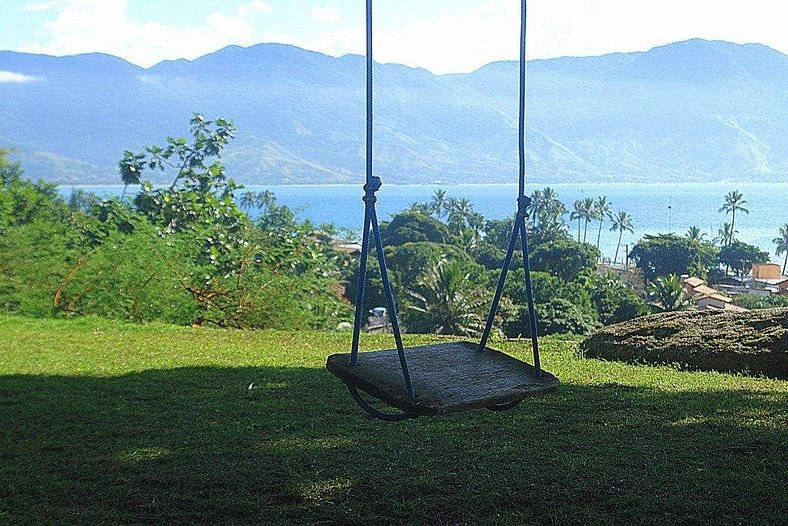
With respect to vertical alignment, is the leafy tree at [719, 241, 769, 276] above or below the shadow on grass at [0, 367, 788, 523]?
below

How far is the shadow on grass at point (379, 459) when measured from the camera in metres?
2.76

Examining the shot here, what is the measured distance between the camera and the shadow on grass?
2.76 m

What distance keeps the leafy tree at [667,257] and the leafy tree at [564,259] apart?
10.8m

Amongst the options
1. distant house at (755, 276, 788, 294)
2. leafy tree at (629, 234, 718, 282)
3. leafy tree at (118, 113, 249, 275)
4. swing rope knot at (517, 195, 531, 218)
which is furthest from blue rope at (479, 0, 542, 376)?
distant house at (755, 276, 788, 294)

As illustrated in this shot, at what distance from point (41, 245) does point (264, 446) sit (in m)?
6.50

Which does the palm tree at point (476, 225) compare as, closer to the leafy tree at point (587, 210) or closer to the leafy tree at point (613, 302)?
the leafy tree at point (613, 302)

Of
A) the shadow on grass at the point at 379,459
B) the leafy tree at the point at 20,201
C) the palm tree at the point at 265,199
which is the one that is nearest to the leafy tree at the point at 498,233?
the palm tree at the point at 265,199

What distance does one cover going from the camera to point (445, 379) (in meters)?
2.38

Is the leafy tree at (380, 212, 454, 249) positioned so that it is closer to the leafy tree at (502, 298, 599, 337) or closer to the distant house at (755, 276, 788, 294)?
the leafy tree at (502, 298, 599, 337)

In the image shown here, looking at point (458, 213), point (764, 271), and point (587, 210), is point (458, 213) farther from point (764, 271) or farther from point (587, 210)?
point (764, 271)

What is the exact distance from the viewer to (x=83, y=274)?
858 cm

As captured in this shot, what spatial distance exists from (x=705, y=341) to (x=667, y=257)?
42.0 m

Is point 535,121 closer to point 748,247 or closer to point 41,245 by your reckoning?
point 748,247

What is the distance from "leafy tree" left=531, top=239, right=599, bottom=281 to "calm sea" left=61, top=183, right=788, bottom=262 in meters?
53.8
